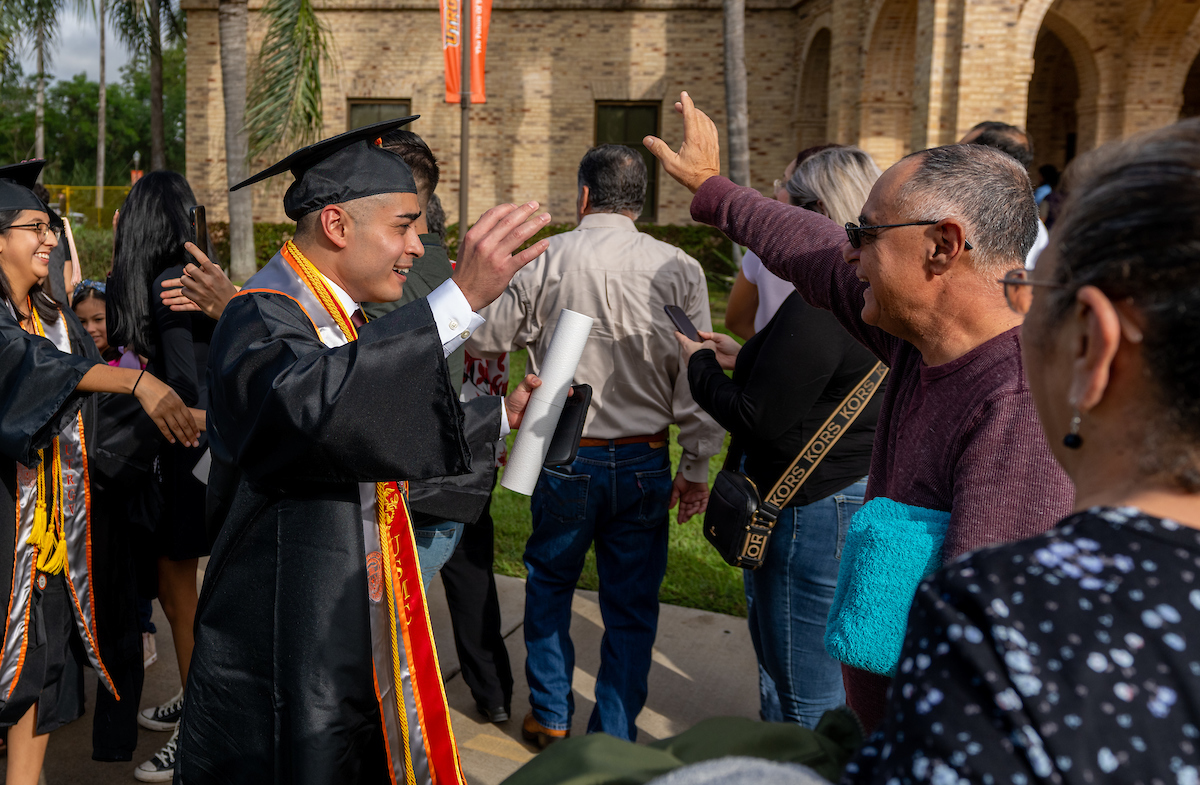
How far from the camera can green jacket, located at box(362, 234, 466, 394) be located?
124 inches

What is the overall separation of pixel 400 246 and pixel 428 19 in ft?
58.1

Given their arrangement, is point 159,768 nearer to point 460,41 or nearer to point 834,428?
point 834,428

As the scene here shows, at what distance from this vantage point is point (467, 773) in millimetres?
3330

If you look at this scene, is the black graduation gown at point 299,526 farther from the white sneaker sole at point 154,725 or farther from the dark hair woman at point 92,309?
the dark hair woman at point 92,309

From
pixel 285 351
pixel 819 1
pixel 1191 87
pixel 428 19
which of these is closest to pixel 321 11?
pixel 428 19

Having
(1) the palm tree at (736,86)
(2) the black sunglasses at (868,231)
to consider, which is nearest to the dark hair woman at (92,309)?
(2) the black sunglasses at (868,231)

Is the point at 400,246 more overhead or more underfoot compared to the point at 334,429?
more overhead

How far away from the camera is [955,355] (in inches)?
65.1

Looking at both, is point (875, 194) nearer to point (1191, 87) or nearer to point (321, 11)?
point (321, 11)

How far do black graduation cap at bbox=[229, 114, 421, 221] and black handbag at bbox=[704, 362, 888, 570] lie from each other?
1.35 meters

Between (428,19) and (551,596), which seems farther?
(428,19)

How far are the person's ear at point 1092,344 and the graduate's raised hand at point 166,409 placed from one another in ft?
8.61

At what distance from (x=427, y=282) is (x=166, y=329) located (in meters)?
1.03

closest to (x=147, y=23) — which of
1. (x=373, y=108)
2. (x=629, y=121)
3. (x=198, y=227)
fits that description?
(x=373, y=108)
